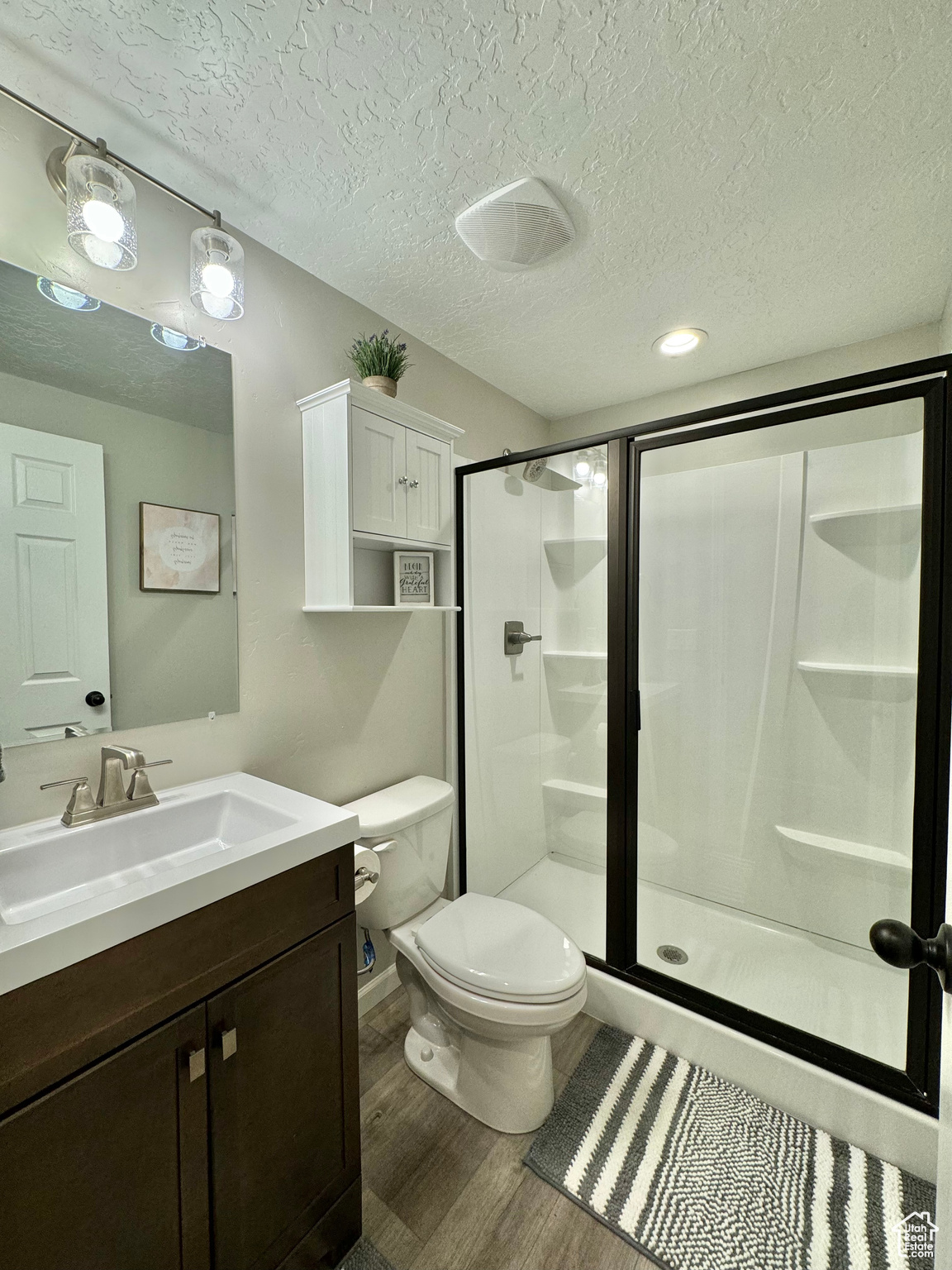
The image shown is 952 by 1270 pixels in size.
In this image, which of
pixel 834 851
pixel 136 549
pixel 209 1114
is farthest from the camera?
pixel 834 851

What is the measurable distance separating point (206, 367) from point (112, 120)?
47cm

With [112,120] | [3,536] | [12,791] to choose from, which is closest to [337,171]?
[112,120]

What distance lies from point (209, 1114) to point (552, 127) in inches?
77.9

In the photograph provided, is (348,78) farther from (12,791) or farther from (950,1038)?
(950,1038)

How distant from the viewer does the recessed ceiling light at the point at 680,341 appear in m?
1.94

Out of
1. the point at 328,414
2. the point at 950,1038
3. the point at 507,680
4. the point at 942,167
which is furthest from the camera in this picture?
the point at 507,680

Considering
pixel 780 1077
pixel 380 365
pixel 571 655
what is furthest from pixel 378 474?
pixel 780 1077

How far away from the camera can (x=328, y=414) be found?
1481 millimetres

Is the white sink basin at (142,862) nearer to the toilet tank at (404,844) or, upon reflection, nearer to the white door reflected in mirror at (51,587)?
the white door reflected in mirror at (51,587)

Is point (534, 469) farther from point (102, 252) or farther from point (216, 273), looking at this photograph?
point (102, 252)

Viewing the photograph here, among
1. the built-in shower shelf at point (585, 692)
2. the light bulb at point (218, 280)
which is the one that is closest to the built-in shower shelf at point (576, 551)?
the built-in shower shelf at point (585, 692)

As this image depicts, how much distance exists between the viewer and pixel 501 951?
1455 millimetres

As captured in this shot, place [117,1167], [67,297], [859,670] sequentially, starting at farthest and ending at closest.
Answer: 1. [859,670]
2. [67,297]
3. [117,1167]

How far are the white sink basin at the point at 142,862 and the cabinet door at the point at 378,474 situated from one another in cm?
78
